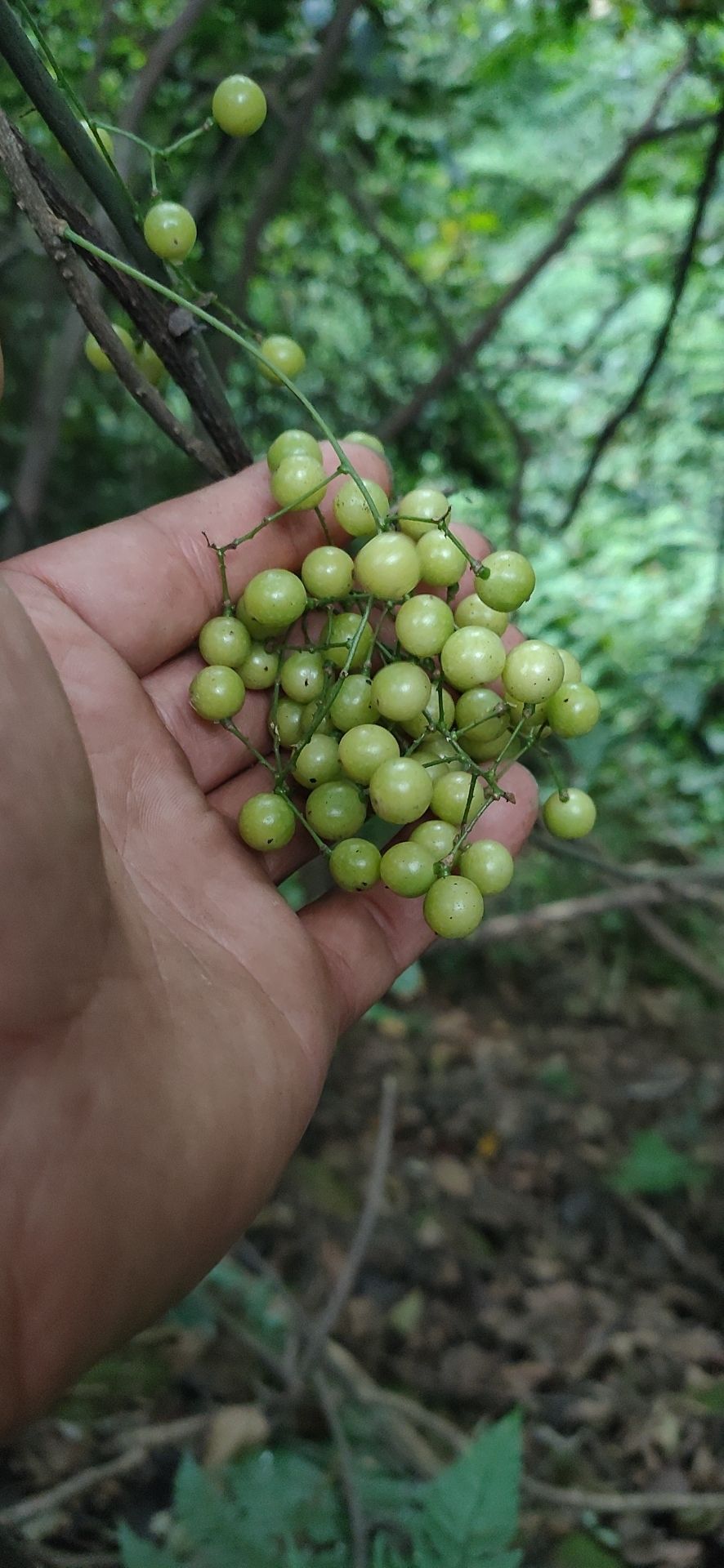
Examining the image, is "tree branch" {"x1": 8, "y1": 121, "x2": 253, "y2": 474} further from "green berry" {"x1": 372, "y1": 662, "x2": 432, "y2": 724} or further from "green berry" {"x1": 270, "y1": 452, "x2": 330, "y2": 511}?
"green berry" {"x1": 372, "y1": 662, "x2": 432, "y2": 724}

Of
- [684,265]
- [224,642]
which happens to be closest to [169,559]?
[224,642]

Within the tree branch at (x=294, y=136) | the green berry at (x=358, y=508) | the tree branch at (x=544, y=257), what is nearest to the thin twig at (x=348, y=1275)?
the green berry at (x=358, y=508)

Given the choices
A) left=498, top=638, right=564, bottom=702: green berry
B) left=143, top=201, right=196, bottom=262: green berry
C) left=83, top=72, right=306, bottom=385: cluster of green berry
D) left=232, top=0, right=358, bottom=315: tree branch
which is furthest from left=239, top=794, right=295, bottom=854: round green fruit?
left=232, top=0, right=358, bottom=315: tree branch

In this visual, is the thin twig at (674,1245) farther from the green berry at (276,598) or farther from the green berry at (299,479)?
the green berry at (299,479)

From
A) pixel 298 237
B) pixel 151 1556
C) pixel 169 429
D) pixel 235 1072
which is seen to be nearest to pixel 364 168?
pixel 298 237

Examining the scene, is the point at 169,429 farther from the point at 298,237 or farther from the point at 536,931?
the point at 536,931
